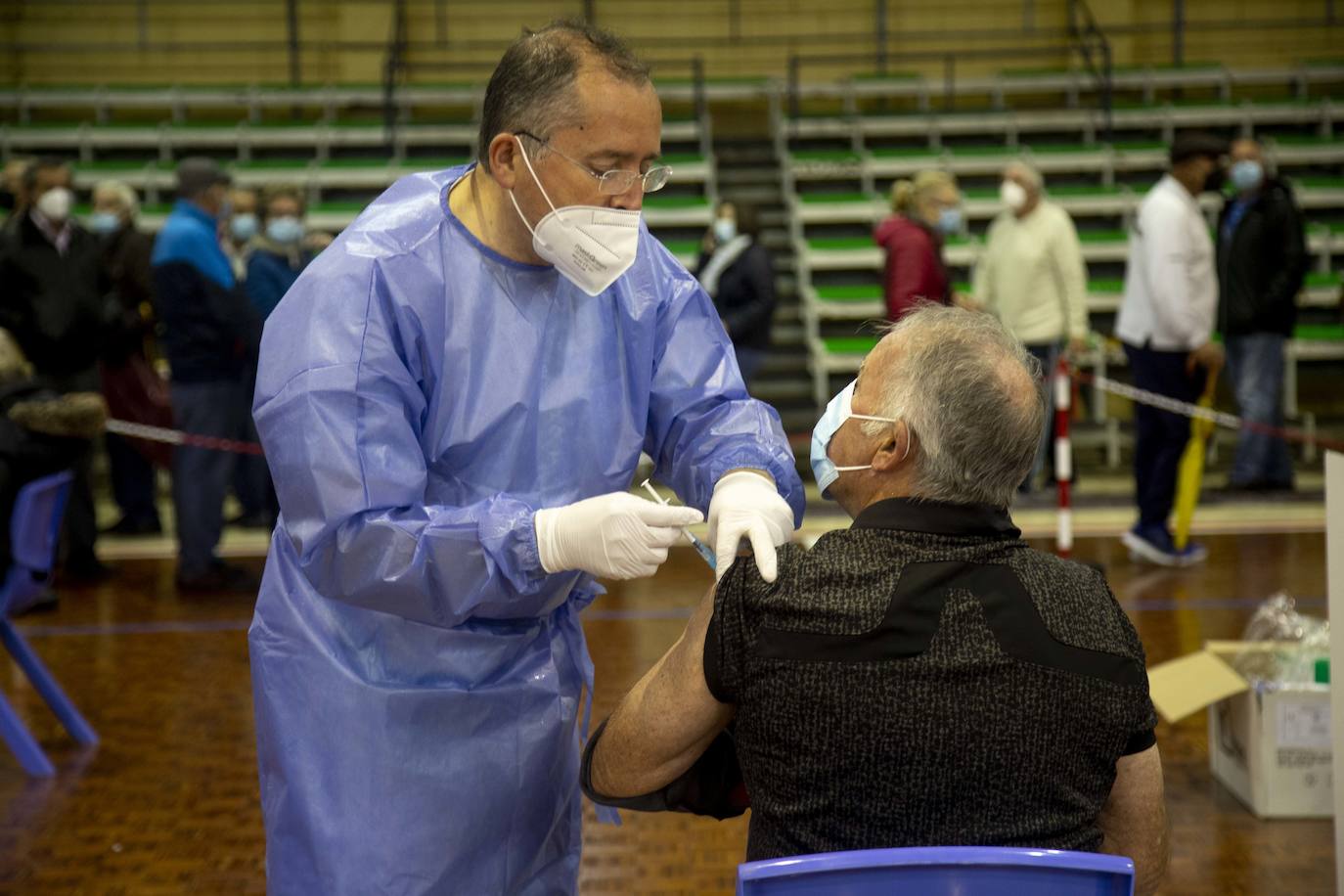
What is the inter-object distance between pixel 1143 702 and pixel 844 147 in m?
9.40

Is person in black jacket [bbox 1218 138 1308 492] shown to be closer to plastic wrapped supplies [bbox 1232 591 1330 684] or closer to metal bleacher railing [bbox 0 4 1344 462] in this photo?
metal bleacher railing [bbox 0 4 1344 462]

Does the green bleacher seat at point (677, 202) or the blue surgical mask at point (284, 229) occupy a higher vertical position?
the green bleacher seat at point (677, 202)

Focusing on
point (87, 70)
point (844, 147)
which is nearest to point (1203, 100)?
point (844, 147)

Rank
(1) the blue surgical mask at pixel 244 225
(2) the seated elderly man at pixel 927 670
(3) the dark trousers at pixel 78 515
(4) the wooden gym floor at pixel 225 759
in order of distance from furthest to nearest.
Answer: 1. (1) the blue surgical mask at pixel 244 225
2. (3) the dark trousers at pixel 78 515
3. (4) the wooden gym floor at pixel 225 759
4. (2) the seated elderly man at pixel 927 670

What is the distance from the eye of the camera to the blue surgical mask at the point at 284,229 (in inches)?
238

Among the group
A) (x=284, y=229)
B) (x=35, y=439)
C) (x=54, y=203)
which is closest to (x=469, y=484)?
(x=35, y=439)

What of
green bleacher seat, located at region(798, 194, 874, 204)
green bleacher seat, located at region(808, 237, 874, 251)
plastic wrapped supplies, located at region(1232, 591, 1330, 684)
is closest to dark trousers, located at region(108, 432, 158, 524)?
green bleacher seat, located at region(808, 237, 874, 251)

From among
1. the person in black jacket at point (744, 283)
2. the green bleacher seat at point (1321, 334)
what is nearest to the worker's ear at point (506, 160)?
the person in black jacket at point (744, 283)

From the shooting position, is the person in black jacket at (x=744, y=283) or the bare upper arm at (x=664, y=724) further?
the person in black jacket at (x=744, y=283)

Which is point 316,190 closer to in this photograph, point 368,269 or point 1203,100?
point 1203,100

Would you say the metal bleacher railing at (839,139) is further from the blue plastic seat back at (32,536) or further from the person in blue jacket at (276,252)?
the blue plastic seat back at (32,536)

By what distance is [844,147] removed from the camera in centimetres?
1054

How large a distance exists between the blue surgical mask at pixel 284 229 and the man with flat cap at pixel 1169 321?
330 centimetres

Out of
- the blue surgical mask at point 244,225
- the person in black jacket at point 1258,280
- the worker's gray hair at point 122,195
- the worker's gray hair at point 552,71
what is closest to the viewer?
the worker's gray hair at point 552,71
